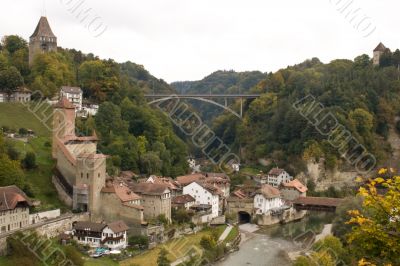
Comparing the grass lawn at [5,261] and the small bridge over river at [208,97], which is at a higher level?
the small bridge over river at [208,97]

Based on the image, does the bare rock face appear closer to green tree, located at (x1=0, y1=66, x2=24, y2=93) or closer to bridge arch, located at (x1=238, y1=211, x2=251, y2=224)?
bridge arch, located at (x1=238, y1=211, x2=251, y2=224)

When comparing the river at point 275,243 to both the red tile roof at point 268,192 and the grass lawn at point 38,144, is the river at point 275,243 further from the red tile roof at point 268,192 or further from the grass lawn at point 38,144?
the grass lawn at point 38,144

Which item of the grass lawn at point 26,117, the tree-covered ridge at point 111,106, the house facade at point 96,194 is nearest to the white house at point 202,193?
the tree-covered ridge at point 111,106

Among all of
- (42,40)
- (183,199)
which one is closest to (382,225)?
(183,199)

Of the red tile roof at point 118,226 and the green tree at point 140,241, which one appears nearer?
the red tile roof at point 118,226

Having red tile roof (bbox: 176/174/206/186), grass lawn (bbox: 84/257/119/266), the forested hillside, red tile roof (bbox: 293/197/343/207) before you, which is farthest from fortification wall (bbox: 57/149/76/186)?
the forested hillside

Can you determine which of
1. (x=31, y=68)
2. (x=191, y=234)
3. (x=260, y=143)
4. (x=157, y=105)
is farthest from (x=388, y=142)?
(x=31, y=68)

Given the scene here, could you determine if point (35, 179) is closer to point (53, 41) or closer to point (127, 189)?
point (127, 189)
